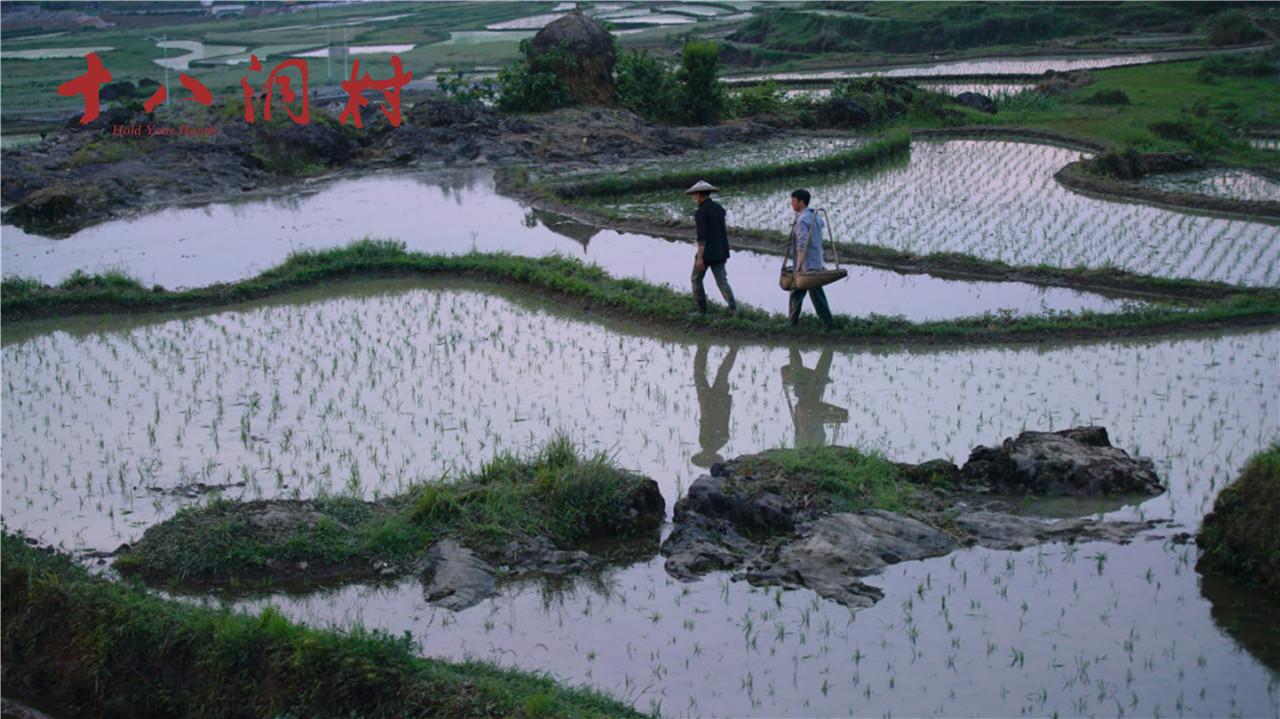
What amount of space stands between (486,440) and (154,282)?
516 centimetres

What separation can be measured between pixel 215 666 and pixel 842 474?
120 inches

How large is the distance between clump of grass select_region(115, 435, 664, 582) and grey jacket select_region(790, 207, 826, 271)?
315cm

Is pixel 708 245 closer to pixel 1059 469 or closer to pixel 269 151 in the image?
pixel 1059 469

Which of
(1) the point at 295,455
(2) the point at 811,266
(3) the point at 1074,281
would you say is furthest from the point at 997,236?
(1) the point at 295,455

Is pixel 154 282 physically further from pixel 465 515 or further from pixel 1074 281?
pixel 1074 281

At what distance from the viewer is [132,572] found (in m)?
5.39

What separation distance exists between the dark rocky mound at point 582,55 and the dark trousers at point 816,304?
1103cm

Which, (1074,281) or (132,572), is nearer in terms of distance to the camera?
(132,572)

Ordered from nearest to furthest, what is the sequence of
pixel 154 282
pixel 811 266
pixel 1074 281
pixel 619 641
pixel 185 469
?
pixel 619 641 → pixel 185 469 → pixel 811 266 → pixel 1074 281 → pixel 154 282

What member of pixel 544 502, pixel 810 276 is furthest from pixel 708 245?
pixel 544 502

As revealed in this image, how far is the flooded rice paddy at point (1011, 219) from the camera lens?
1030 centimetres

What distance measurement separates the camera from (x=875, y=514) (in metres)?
5.60

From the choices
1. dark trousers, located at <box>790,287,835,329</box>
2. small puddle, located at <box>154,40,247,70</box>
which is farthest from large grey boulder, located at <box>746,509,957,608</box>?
small puddle, located at <box>154,40,247,70</box>

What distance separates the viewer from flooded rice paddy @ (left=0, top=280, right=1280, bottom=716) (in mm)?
4441
